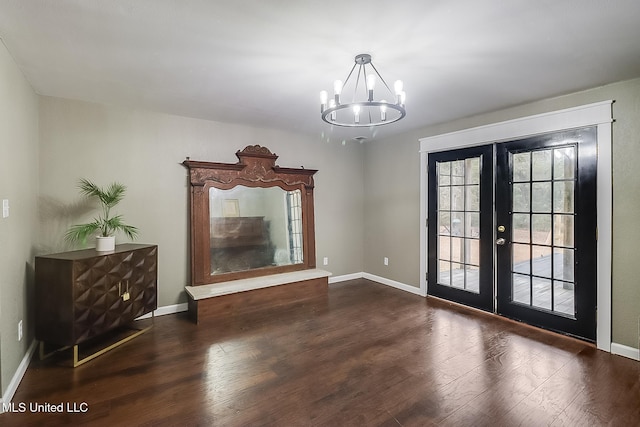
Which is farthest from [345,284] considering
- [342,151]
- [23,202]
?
[23,202]

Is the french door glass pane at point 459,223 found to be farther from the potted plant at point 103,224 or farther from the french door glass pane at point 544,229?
the potted plant at point 103,224

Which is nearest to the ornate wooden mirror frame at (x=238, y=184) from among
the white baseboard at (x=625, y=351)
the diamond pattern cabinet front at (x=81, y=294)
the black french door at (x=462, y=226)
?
the diamond pattern cabinet front at (x=81, y=294)

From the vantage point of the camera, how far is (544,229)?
3.22 m

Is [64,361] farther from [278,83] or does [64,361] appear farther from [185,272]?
[278,83]

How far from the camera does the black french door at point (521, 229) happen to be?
297 centimetres

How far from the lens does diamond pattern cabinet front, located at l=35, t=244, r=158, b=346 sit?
2.51 meters

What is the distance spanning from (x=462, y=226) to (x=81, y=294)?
4053 mm

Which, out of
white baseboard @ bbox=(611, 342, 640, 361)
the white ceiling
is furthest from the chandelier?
white baseboard @ bbox=(611, 342, 640, 361)

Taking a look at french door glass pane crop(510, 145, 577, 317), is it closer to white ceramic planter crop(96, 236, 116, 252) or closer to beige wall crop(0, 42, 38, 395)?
white ceramic planter crop(96, 236, 116, 252)

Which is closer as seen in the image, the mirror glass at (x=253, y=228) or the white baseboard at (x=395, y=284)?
the mirror glass at (x=253, y=228)

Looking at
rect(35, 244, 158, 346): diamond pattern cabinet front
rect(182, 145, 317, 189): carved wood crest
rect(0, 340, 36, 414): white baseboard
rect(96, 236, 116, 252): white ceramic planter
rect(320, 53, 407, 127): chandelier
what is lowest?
rect(0, 340, 36, 414): white baseboard

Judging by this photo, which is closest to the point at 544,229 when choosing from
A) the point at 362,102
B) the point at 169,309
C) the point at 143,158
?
the point at 362,102

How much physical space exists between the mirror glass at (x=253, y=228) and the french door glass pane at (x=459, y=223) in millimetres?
2008

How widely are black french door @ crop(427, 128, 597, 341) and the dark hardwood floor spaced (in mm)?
374
